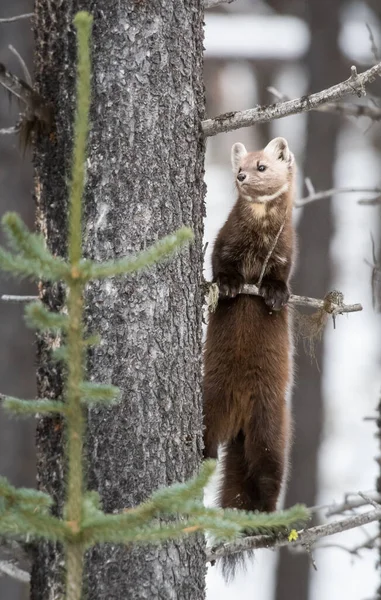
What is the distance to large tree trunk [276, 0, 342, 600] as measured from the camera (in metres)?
12.1

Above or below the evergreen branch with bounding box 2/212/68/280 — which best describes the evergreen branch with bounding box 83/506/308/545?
below

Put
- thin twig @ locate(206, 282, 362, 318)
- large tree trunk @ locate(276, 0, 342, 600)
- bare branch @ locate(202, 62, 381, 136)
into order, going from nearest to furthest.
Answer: bare branch @ locate(202, 62, 381, 136) → thin twig @ locate(206, 282, 362, 318) → large tree trunk @ locate(276, 0, 342, 600)

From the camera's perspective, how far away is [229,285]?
486cm

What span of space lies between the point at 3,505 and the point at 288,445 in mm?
2796

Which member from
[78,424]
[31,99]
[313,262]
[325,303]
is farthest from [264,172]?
[313,262]

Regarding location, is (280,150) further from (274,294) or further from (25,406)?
(25,406)

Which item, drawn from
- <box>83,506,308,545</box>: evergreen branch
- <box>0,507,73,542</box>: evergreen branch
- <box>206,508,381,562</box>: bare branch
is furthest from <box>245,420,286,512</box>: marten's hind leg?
<box>0,507,73,542</box>: evergreen branch

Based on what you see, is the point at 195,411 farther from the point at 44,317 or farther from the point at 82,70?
the point at 82,70

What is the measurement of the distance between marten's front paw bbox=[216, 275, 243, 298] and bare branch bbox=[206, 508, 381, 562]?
1.16 m

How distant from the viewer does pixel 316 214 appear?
12.6 metres

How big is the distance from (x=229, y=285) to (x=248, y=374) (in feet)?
1.60

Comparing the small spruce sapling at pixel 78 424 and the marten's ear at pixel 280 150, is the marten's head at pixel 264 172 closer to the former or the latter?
the marten's ear at pixel 280 150

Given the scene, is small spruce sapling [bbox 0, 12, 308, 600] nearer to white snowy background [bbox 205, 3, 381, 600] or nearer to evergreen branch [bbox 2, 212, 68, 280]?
evergreen branch [bbox 2, 212, 68, 280]

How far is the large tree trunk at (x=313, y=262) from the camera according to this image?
12.1 metres
